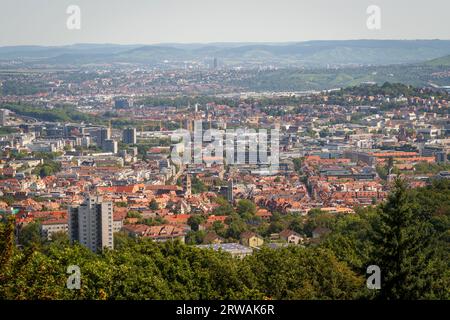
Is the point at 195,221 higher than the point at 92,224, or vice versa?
the point at 92,224

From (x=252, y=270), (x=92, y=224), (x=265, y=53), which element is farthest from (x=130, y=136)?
(x=265, y=53)

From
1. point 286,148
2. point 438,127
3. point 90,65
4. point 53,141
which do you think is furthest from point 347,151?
point 90,65

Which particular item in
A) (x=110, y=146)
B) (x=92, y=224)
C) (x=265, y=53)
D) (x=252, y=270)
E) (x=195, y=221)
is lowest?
(x=110, y=146)

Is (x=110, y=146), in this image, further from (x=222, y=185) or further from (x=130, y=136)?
(x=222, y=185)

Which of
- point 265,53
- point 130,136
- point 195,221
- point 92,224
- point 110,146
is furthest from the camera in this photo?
point 265,53

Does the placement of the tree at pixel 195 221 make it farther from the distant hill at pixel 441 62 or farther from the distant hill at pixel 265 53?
the distant hill at pixel 265 53

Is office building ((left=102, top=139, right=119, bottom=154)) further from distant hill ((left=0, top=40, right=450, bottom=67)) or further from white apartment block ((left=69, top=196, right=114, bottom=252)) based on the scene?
distant hill ((left=0, top=40, right=450, bottom=67))

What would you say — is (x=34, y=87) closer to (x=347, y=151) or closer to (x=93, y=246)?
(x=347, y=151)

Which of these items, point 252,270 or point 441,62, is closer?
point 252,270
